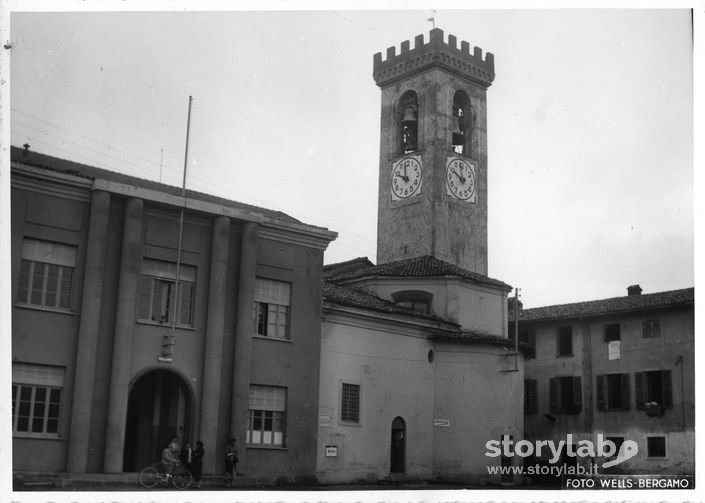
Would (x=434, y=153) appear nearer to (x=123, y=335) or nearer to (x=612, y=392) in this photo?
(x=612, y=392)

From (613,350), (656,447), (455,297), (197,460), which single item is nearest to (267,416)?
(197,460)

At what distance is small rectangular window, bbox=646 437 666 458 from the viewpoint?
130ft

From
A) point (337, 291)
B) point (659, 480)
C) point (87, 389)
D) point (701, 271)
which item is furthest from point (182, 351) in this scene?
point (701, 271)

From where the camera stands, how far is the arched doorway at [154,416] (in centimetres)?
2686

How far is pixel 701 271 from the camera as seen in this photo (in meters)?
17.4

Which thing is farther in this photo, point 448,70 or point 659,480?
point 448,70

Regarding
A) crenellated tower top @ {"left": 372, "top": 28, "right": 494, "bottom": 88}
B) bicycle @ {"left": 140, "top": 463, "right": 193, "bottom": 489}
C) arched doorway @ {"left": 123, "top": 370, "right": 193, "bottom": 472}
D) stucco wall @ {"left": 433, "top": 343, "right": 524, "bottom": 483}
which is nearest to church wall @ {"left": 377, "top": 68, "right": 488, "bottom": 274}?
crenellated tower top @ {"left": 372, "top": 28, "right": 494, "bottom": 88}

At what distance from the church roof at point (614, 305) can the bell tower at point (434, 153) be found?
5.59m

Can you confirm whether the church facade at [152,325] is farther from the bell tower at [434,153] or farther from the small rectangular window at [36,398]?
the bell tower at [434,153]

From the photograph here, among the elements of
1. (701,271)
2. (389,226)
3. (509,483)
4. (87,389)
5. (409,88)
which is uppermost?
(409,88)

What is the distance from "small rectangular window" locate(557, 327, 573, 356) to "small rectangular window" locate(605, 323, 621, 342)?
6.08ft

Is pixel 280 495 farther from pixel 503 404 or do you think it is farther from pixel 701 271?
pixel 503 404

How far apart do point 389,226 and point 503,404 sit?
16974 millimetres

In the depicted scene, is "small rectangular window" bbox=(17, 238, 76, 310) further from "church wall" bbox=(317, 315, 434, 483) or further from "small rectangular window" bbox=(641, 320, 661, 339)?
"small rectangular window" bbox=(641, 320, 661, 339)
